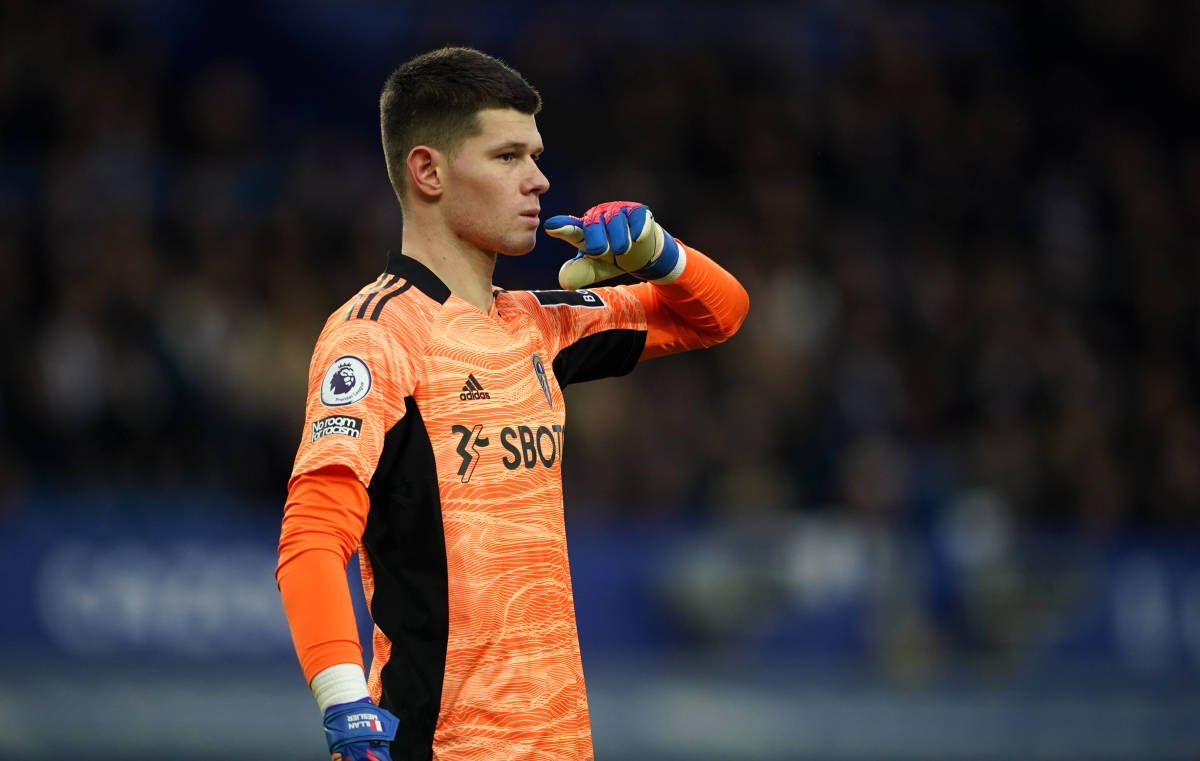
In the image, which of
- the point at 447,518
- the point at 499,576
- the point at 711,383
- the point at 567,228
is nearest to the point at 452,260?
the point at 567,228

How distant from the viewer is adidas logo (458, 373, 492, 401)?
11.4 feet

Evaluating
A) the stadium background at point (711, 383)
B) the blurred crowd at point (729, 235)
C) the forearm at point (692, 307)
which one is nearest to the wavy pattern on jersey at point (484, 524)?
the forearm at point (692, 307)

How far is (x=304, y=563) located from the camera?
3.05m

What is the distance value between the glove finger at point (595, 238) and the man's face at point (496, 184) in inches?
8.6

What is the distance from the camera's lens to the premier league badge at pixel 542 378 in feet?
12.1

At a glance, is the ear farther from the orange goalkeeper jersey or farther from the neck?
the orange goalkeeper jersey

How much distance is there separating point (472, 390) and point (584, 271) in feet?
2.06

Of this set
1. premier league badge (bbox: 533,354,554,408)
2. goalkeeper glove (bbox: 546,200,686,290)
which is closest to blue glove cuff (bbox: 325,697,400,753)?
premier league badge (bbox: 533,354,554,408)

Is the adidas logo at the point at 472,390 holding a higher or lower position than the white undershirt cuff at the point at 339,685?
higher

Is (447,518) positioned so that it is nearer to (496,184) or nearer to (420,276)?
(420,276)

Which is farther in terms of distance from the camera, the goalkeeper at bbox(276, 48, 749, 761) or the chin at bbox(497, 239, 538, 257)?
the chin at bbox(497, 239, 538, 257)

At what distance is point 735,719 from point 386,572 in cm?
604

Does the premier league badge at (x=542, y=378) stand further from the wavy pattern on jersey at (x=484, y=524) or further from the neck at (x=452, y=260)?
the neck at (x=452, y=260)

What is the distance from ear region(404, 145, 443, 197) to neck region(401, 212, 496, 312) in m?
0.10
